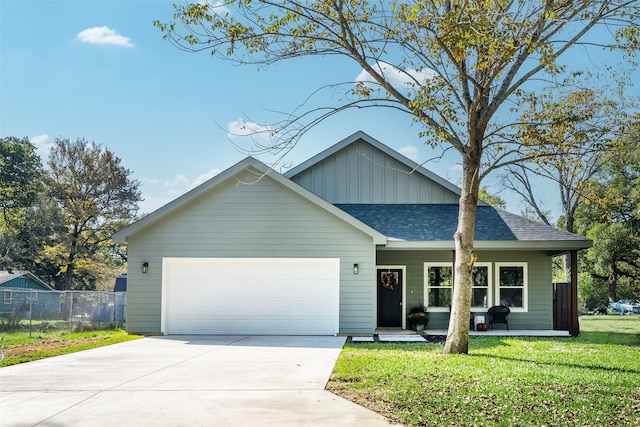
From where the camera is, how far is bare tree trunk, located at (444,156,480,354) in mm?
11039

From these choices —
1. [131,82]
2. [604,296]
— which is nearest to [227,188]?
[131,82]

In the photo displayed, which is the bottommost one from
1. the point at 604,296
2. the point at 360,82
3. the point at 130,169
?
the point at 604,296

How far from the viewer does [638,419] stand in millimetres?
6281

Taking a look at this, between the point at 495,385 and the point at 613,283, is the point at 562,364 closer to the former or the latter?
the point at 495,385

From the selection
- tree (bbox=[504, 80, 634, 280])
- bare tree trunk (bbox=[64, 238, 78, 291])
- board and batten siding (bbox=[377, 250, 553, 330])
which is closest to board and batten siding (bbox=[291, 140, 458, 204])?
board and batten siding (bbox=[377, 250, 553, 330])

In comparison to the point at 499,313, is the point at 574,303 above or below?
above

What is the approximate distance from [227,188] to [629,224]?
26.6m

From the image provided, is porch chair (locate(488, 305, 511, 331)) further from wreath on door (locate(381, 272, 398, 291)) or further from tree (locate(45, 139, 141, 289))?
tree (locate(45, 139, 141, 289))

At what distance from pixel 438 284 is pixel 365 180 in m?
3.99

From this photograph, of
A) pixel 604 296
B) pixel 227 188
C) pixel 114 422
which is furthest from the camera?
pixel 604 296

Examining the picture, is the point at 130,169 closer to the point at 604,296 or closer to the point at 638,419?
the point at 604,296

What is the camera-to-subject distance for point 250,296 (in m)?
15.9

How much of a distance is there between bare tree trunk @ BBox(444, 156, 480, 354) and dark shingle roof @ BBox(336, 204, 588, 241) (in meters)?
4.84

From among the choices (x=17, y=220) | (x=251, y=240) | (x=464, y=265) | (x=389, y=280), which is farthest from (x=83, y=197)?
(x=464, y=265)
